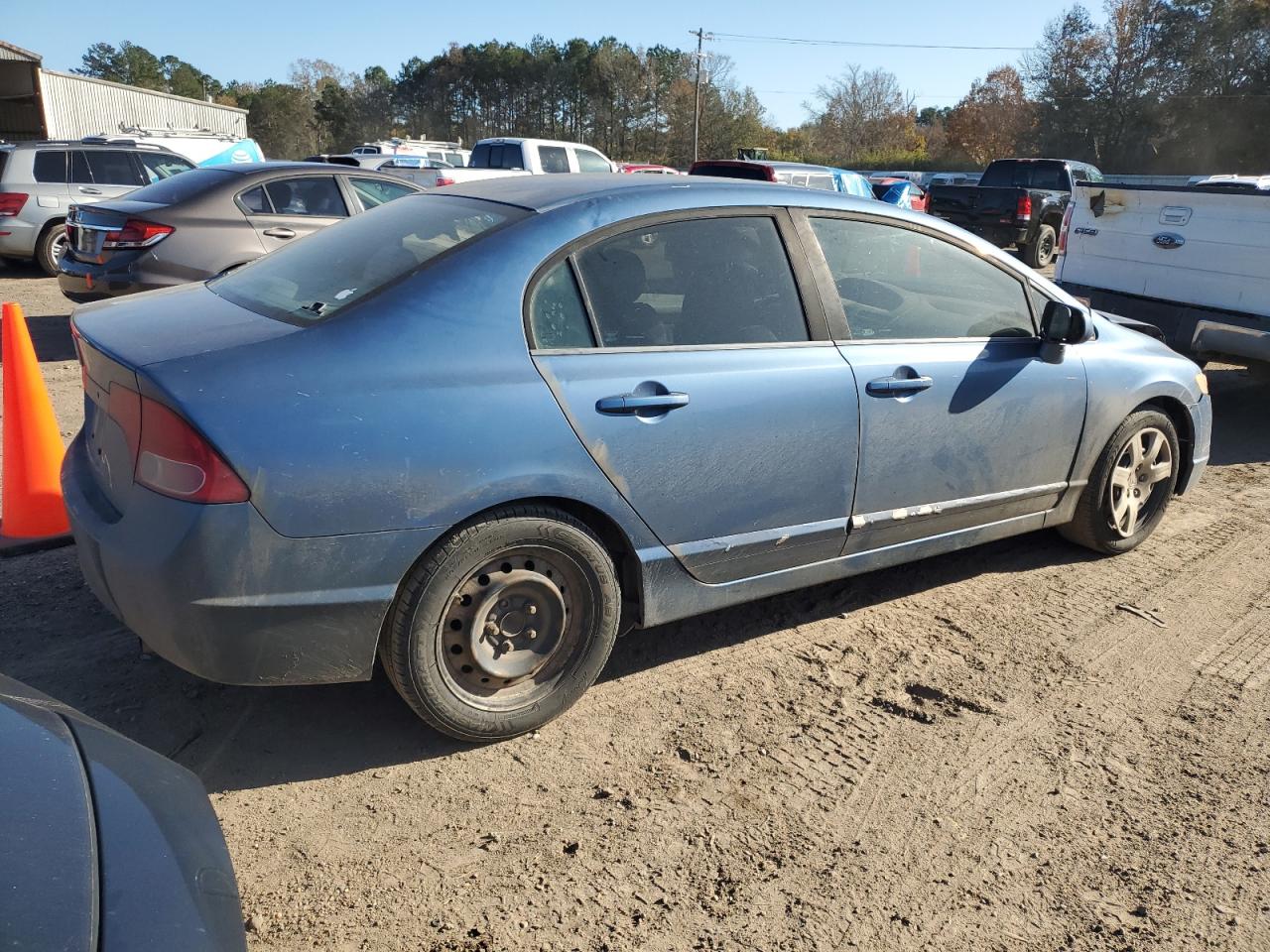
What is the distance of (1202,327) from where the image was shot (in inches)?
286

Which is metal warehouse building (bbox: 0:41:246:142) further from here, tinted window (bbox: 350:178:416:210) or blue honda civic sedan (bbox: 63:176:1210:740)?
blue honda civic sedan (bbox: 63:176:1210:740)

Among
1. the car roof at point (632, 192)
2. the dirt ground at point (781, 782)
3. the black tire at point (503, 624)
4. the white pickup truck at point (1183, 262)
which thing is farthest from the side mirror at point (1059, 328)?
the white pickup truck at point (1183, 262)

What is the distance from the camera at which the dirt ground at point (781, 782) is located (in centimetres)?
254

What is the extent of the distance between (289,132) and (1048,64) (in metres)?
43.6

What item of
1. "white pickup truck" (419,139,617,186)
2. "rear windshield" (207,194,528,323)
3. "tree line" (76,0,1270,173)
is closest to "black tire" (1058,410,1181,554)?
"rear windshield" (207,194,528,323)

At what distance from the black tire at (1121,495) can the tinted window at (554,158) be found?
14632mm

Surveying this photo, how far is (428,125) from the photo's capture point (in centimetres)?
7262

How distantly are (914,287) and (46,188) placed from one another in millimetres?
12579

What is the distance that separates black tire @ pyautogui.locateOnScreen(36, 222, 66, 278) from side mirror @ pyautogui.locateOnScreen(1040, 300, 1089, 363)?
12.7 m

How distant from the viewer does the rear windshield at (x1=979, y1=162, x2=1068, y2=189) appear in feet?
62.2

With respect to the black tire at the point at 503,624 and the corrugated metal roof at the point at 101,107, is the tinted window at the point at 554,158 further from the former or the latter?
the corrugated metal roof at the point at 101,107

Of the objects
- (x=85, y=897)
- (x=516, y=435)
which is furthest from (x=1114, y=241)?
(x=85, y=897)

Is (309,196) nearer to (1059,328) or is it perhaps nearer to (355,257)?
(355,257)

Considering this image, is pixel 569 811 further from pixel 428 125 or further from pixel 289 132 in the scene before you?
pixel 428 125
